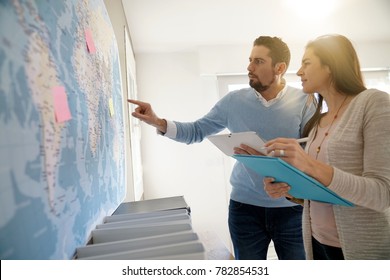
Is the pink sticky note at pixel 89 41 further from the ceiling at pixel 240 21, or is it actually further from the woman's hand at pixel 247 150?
the ceiling at pixel 240 21

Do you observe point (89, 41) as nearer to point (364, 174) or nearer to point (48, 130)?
point (48, 130)

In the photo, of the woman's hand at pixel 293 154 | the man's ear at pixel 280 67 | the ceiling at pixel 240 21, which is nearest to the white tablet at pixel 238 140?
the woman's hand at pixel 293 154

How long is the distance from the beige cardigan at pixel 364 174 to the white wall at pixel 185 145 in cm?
179

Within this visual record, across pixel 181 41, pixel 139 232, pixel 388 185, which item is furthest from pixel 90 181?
pixel 181 41

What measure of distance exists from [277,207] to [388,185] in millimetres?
504

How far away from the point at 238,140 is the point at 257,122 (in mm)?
337

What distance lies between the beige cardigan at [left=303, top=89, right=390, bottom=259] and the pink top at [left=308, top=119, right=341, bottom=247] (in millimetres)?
31

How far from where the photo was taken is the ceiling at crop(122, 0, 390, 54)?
1659 millimetres

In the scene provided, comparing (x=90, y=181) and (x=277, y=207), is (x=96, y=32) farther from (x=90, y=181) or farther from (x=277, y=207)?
(x=277, y=207)

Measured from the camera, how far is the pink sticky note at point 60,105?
1.33 ft

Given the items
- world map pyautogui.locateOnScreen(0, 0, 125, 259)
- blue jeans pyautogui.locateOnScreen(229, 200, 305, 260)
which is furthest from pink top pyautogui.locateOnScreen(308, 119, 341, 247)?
world map pyautogui.locateOnScreen(0, 0, 125, 259)

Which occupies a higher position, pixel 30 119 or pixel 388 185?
pixel 30 119

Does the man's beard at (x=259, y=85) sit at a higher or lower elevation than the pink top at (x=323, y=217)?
higher

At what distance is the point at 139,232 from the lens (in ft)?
1.83
